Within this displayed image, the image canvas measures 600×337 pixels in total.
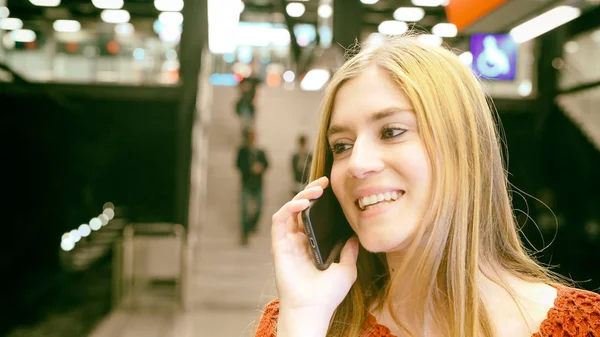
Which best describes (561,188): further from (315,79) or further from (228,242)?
(228,242)

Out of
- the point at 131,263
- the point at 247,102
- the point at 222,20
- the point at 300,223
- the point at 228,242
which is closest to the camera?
the point at 300,223

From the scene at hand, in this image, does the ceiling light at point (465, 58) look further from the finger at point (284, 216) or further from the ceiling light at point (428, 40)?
the finger at point (284, 216)

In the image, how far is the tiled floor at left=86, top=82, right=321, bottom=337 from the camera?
6578 mm

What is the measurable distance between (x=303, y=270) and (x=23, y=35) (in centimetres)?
1288

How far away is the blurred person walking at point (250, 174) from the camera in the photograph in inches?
316

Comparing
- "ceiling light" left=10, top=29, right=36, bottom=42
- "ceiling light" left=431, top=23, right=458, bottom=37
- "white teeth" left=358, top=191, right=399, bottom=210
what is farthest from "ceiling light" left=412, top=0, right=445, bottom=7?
"white teeth" left=358, top=191, right=399, bottom=210

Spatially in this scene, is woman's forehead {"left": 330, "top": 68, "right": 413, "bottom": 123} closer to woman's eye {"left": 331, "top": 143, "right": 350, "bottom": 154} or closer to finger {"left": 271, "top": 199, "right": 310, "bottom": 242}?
woman's eye {"left": 331, "top": 143, "right": 350, "bottom": 154}

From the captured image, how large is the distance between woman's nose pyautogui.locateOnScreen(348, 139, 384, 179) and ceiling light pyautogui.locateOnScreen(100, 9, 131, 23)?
66.1ft

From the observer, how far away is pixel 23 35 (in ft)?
39.7

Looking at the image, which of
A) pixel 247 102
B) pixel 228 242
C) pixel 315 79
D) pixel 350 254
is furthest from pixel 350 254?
pixel 315 79

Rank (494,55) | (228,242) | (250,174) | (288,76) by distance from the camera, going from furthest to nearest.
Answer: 1. (288,76)
2. (494,55)
3. (228,242)
4. (250,174)

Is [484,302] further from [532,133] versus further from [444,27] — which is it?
[444,27]

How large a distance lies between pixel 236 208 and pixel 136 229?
88.0 inches

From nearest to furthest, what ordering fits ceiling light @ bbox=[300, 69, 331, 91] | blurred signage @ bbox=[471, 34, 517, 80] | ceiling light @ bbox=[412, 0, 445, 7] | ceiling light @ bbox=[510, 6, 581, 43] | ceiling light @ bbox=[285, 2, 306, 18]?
ceiling light @ bbox=[510, 6, 581, 43] → blurred signage @ bbox=[471, 34, 517, 80] → ceiling light @ bbox=[300, 69, 331, 91] → ceiling light @ bbox=[285, 2, 306, 18] → ceiling light @ bbox=[412, 0, 445, 7]
